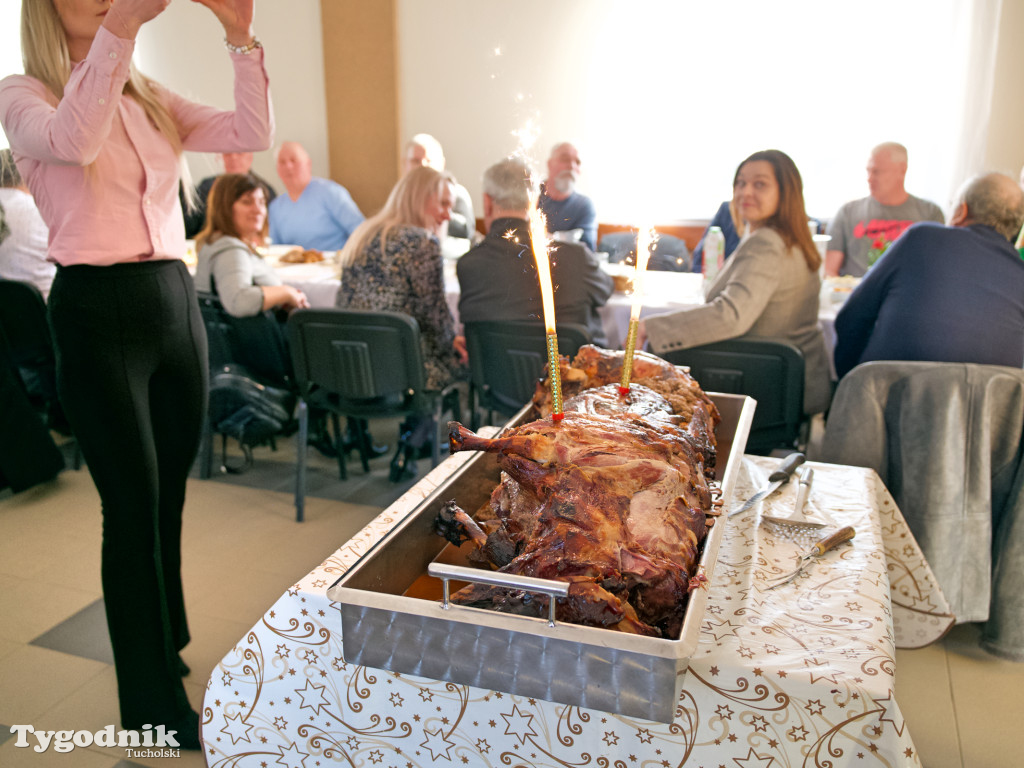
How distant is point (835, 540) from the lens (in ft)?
3.80

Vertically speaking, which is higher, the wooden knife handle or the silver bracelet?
the silver bracelet

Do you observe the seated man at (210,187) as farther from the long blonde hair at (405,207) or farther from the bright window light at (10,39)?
the bright window light at (10,39)

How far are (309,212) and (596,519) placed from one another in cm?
430

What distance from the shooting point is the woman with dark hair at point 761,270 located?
2303 millimetres

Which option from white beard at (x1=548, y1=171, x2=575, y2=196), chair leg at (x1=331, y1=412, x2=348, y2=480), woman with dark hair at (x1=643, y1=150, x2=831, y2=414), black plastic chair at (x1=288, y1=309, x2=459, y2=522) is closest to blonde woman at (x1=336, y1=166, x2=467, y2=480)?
black plastic chair at (x1=288, y1=309, x2=459, y2=522)

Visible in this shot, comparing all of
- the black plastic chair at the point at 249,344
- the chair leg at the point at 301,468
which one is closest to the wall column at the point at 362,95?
the black plastic chair at the point at 249,344

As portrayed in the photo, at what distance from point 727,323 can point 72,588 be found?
2.21m

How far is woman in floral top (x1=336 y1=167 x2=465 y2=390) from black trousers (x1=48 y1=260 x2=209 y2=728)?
1195mm

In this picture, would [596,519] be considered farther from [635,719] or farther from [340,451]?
[340,451]

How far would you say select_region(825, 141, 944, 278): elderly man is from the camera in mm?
3701

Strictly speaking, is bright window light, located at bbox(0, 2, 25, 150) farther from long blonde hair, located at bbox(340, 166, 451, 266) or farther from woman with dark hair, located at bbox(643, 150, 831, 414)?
woman with dark hair, located at bbox(643, 150, 831, 414)

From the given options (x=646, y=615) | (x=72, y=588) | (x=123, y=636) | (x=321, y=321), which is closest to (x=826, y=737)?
(x=646, y=615)

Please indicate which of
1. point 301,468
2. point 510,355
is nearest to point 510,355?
point 510,355

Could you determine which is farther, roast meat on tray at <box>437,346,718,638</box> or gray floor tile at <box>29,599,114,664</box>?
gray floor tile at <box>29,599,114,664</box>
